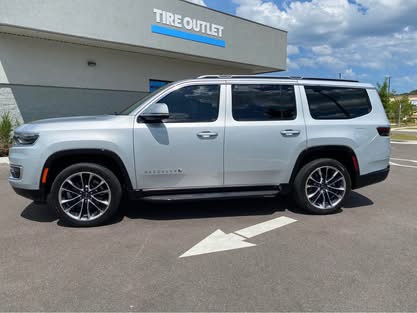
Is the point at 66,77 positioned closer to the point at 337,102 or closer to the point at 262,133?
the point at 262,133

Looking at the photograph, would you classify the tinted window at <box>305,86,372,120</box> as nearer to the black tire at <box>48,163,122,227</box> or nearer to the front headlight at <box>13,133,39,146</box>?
the black tire at <box>48,163,122,227</box>

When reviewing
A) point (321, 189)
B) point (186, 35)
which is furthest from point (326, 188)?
point (186, 35)

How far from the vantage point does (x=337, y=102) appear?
486cm

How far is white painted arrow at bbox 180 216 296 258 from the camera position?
3.58 meters

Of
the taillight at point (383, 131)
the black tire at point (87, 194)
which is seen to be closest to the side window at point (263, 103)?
the taillight at point (383, 131)

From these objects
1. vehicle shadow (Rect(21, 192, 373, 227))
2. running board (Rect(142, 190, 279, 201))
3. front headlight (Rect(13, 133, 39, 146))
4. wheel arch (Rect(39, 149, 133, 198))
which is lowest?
vehicle shadow (Rect(21, 192, 373, 227))

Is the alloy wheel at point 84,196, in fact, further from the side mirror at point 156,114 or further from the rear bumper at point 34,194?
the side mirror at point 156,114

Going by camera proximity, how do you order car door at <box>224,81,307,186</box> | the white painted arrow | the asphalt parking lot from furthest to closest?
1. car door at <box>224,81,307,186</box>
2. the white painted arrow
3. the asphalt parking lot

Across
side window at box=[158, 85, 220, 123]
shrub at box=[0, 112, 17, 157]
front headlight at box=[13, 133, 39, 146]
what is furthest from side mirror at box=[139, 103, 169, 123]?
shrub at box=[0, 112, 17, 157]

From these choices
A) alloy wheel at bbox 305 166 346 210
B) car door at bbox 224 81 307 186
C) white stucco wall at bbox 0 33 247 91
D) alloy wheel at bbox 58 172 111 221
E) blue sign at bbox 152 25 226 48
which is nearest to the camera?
alloy wheel at bbox 58 172 111 221

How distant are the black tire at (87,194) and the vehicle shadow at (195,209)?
24cm

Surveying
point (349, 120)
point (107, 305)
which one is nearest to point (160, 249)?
point (107, 305)

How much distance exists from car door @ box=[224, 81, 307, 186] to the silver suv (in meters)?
0.01

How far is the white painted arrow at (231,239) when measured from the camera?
358 cm
